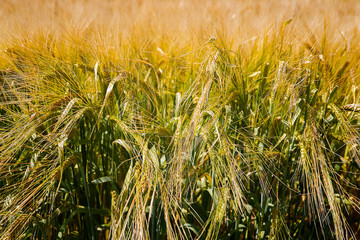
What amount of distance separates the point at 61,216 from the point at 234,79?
59 cm

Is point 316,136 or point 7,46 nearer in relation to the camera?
point 316,136

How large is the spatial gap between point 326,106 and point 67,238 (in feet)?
2.40

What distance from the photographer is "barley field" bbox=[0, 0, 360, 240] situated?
2.68 feet

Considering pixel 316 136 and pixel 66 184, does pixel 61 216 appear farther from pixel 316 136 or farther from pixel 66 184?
pixel 316 136

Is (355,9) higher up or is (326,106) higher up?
(355,9)

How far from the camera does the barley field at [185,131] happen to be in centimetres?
82

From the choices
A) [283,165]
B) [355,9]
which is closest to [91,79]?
[283,165]

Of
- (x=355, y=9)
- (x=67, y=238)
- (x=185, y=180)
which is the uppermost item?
(x=355, y=9)

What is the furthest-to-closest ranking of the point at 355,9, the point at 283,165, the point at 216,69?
1. the point at 355,9
2. the point at 283,165
3. the point at 216,69

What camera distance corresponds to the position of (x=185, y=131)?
0.80 metres

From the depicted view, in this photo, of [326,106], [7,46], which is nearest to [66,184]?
[7,46]

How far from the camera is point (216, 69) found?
A: 0.81 meters

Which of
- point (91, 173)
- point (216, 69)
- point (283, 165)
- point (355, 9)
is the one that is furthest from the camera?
point (355, 9)

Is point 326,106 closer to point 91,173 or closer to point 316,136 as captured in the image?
point 316,136
